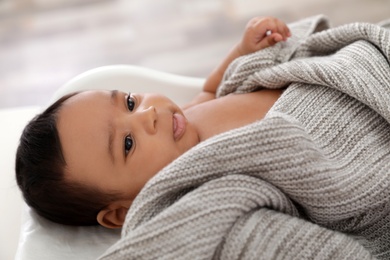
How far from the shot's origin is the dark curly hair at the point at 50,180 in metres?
0.78

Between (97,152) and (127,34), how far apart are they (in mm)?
1196

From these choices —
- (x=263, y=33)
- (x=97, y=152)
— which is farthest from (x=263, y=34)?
(x=97, y=152)

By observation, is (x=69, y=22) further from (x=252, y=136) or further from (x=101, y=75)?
(x=252, y=136)

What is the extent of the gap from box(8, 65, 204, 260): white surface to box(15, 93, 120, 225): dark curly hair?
0.04m

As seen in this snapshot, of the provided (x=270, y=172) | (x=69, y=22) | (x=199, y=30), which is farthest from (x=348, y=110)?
(x=69, y=22)

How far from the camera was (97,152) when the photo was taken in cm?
78

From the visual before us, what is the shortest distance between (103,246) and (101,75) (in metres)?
0.42

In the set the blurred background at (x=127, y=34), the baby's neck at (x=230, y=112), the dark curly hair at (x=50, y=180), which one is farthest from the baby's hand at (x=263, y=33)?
the blurred background at (x=127, y=34)

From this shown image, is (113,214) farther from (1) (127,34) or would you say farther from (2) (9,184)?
(1) (127,34)

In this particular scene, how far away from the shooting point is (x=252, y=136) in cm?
69

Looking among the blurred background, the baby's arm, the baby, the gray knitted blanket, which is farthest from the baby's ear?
the blurred background

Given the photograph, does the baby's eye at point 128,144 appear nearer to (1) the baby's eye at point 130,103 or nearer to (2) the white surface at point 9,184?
(1) the baby's eye at point 130,103

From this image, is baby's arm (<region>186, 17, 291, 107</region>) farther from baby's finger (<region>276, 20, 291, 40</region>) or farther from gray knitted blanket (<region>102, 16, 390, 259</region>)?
gray knitted blanket (<region>102, 16, 390, 259</region>)

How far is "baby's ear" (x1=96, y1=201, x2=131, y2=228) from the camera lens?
811 mm
